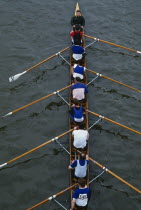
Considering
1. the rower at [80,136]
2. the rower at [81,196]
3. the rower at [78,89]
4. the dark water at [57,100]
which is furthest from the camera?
the rower at [78,89]

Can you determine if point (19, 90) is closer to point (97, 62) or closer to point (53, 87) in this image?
point (53, 87)

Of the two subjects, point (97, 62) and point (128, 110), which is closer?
point (128, 110)

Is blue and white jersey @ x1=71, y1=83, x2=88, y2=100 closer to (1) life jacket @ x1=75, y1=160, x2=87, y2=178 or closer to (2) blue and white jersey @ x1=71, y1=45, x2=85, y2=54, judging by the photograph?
(2) blue and white jersey @ x1=71, y1=45, x2=85, y2=54

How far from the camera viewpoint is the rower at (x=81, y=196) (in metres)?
10.3

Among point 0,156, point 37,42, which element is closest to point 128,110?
point 0,156

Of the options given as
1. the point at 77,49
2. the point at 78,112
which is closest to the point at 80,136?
the point at 78,112

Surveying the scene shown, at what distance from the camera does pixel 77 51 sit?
16.8 meters

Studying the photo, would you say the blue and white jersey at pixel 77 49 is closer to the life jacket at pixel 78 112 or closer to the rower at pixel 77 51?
the rower at pixel 77 51

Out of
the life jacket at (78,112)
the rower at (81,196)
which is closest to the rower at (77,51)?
the life jacket at (78,112)

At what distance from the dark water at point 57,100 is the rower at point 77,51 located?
1.44 meters

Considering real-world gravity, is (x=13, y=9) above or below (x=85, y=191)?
above

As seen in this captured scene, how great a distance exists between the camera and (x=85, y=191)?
34.0 feet

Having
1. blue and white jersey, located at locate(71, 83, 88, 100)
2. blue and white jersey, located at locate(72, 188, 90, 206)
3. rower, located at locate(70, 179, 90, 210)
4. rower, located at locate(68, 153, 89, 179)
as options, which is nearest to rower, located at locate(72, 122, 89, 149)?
rower, located at locate(68, 153, 89, 179)

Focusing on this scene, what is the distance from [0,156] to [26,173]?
4.95ft
